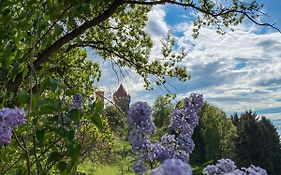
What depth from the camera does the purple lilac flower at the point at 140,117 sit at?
7.47 feet

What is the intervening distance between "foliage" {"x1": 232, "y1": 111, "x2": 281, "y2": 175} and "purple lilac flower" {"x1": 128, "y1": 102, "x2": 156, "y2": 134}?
45099mm

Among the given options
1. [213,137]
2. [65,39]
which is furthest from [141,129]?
[213,137]

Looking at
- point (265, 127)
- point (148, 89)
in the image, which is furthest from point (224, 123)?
point (148, 89)

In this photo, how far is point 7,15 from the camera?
3.46 meters

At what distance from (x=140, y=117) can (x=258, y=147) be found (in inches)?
1804

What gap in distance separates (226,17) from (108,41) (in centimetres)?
251

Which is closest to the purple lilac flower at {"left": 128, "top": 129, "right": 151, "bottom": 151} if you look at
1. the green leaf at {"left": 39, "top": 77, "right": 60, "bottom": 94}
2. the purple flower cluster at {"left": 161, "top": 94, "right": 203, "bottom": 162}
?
the purple flower cluster at {"left": 161, "top": 94, "right": 203, "bottom": 162}

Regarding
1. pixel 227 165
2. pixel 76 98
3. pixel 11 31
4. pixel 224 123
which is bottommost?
pixel 227 165

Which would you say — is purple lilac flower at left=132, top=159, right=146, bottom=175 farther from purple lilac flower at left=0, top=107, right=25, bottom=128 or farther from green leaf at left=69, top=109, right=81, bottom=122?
purple lilac flower at left=0, top=107, right=25, bottom=128

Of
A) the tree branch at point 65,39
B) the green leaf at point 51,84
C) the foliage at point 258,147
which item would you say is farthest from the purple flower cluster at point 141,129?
the foliage at point 258,147

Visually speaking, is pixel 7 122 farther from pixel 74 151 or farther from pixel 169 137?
pixel 169 137

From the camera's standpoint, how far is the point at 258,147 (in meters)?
46.5

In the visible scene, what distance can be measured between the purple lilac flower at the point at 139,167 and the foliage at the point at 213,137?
5623cm

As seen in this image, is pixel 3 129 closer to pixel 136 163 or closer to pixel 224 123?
pixel 136 163
